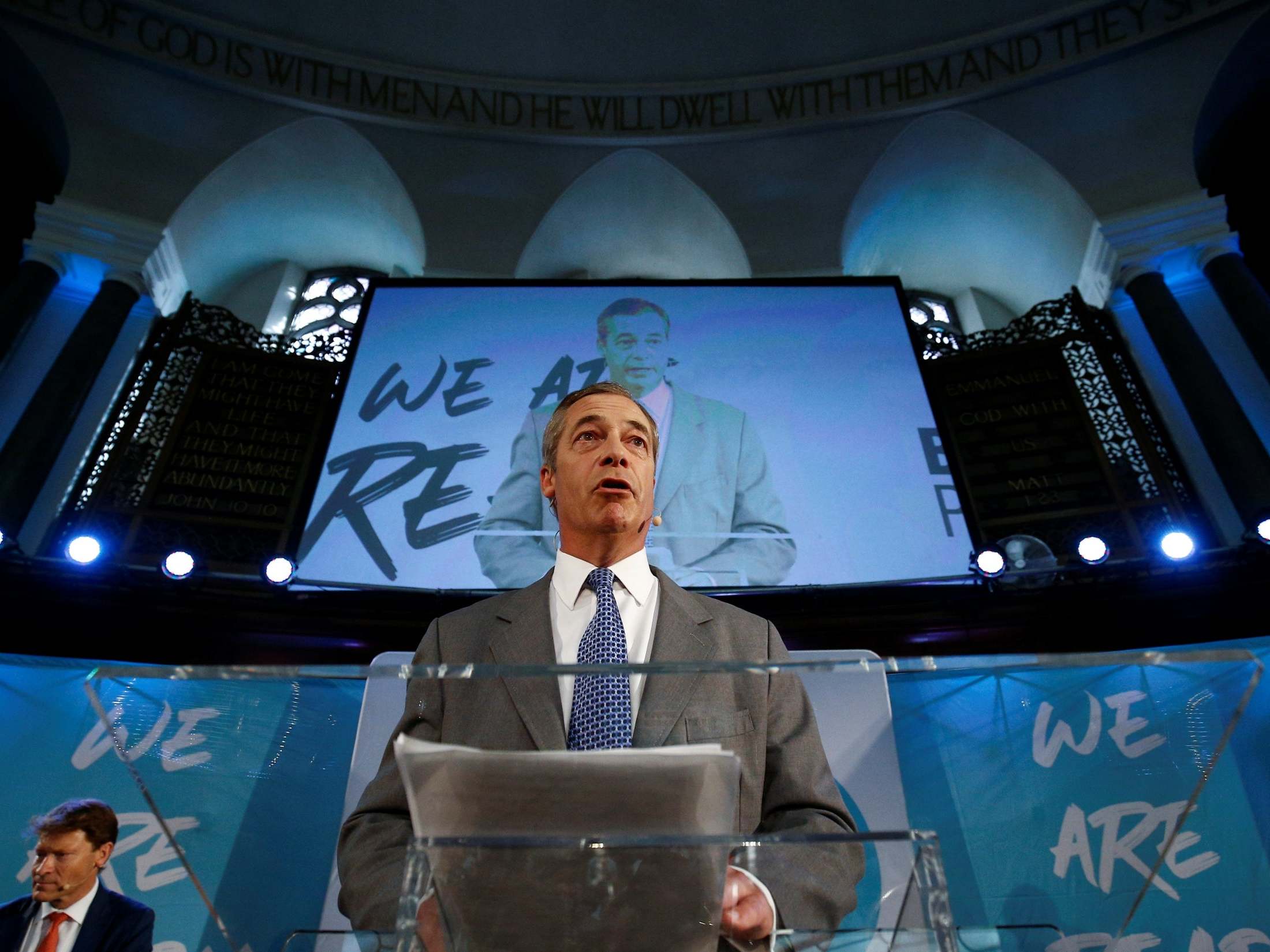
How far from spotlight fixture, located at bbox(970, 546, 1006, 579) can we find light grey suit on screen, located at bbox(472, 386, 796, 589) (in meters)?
0.88

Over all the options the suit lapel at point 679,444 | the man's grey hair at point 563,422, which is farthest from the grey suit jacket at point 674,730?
the suit lapel at point 679,444

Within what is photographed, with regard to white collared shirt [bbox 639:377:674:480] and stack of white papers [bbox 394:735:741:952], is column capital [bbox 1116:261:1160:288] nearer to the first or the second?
white collared shirt [bbox 639:377:674:480]

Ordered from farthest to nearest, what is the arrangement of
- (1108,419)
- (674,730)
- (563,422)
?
(1108,419), (563,422), (674,730)

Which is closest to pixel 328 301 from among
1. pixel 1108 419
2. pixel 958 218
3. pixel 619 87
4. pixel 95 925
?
pixel 619 87

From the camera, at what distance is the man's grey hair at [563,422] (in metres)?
1.95

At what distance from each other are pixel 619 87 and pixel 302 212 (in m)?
2.89

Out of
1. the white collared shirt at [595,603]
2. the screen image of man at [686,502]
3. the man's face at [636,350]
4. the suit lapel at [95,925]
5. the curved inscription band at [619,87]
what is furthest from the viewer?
the curved inscription band at [619,87]

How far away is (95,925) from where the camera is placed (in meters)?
2.15

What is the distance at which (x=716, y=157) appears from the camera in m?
8.02

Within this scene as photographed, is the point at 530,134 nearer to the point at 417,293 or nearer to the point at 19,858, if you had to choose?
the point at 417,293

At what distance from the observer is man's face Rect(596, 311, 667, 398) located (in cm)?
566

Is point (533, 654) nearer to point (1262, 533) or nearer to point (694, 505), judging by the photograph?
point (694, 505)

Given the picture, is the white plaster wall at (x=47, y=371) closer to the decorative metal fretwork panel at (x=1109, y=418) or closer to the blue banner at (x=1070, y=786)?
the decorative metal fretwork panel at (x=1109, y=418)

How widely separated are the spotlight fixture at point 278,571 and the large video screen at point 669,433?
321mm
